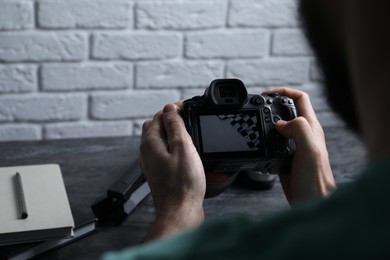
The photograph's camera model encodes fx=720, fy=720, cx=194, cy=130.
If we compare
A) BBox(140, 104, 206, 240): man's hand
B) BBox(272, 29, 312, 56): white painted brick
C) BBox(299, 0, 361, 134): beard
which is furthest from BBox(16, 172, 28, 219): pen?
BBox(272, 29, 312, 56): white painted brick

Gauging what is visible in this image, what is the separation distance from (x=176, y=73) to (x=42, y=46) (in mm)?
317

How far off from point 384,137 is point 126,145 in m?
0.85

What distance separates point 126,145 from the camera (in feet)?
4.10

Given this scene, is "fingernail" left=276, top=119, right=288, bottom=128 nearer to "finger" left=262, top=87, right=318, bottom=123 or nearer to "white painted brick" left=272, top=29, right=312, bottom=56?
"finger" left=262, top=87, right=318, bottom=123

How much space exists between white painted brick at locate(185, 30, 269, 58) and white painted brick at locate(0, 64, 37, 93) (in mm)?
359

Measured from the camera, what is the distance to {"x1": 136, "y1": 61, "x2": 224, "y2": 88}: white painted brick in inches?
66.0

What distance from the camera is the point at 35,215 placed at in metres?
0.91

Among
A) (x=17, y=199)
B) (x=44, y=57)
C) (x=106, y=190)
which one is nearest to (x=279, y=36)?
(x=44, y=57)

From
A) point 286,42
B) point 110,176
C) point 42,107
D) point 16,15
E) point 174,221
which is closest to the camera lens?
point 174,221

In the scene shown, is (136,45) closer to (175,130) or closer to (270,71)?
(270,71)

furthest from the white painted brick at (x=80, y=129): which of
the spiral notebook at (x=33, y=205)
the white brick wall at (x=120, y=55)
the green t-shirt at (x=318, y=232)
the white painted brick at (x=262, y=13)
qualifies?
the green t-shirt at (x=318, y=232)

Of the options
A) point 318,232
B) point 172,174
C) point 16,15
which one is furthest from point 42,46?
point 318,232

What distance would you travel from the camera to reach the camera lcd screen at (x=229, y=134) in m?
0.93

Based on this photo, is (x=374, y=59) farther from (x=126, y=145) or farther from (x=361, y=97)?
(x=126, y=145)
